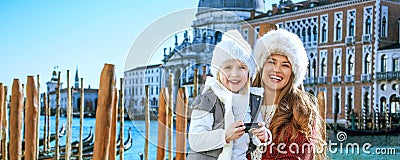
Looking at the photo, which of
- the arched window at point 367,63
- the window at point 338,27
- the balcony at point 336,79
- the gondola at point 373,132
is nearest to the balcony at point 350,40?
the window at point 338,27

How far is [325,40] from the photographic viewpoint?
1127 centimetres

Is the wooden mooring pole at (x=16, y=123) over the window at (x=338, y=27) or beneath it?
beneath

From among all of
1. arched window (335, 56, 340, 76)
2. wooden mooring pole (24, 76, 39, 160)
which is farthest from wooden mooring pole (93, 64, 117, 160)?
arched window (335, 56, 340, 76)

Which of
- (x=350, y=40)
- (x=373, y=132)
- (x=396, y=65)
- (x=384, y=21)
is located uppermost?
(x=384, y=21)

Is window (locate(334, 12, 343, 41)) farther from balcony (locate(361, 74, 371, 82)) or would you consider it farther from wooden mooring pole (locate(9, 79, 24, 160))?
wooden mooring pole (locate(9, 79, 24, 160))

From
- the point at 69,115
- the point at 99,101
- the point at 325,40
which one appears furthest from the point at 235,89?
the point at 325,40

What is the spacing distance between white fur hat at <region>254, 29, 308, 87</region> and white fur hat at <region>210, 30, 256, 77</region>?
0.20 ft

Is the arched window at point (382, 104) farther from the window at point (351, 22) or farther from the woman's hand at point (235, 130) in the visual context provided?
the woman's hand at point (235, 130)

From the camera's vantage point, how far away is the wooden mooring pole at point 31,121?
A: 7.09ft

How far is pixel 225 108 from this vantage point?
1.02 meters

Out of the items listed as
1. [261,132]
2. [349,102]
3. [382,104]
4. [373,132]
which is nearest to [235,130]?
[261,132]

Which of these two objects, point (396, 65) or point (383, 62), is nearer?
point (396, 65)

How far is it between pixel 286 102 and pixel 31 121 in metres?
1.33

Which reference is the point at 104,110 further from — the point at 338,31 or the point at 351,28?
the point at 338,31
